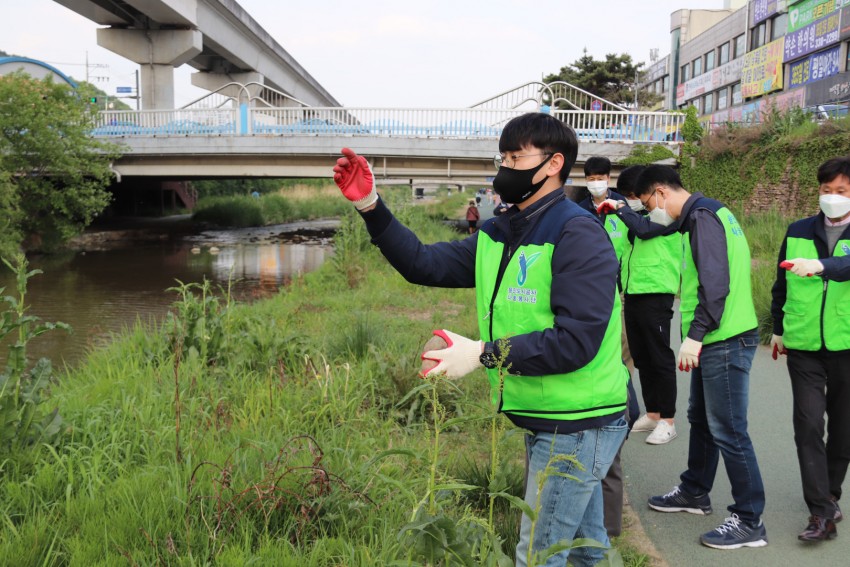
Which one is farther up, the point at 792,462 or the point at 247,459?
the point at 247,459

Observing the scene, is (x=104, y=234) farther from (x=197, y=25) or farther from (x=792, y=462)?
(x=792, y=462)

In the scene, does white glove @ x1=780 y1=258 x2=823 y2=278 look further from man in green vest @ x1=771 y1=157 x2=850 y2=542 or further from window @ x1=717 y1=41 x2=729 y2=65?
window @ x1=717 y1=41 x2=729 y2=65

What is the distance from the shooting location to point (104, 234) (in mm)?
26891

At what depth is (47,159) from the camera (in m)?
19.9

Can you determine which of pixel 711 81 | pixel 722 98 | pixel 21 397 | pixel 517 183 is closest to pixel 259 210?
pixel 21 397

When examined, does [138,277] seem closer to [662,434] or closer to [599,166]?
[599,166]

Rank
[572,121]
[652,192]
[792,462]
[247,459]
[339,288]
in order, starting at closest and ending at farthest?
[247,459] → [652,192] → [792,462] → [339,288] → [572,121]

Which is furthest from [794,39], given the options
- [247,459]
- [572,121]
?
[247,459]

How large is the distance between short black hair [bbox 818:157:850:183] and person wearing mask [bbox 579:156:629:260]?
153cm

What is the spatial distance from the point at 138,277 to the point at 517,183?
691 inches

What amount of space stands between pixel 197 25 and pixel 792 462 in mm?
27536

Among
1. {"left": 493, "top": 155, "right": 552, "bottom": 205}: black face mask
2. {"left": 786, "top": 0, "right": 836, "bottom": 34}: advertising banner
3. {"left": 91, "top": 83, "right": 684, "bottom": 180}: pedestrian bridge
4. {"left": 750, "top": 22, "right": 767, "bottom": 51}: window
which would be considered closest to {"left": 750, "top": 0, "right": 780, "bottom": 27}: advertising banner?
{"left": 750, "top": 22, "right": 767, "bottom": 51}: window

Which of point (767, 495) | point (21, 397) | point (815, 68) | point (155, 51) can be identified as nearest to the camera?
point (21, 397)

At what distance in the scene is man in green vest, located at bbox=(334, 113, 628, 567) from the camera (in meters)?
2.30
